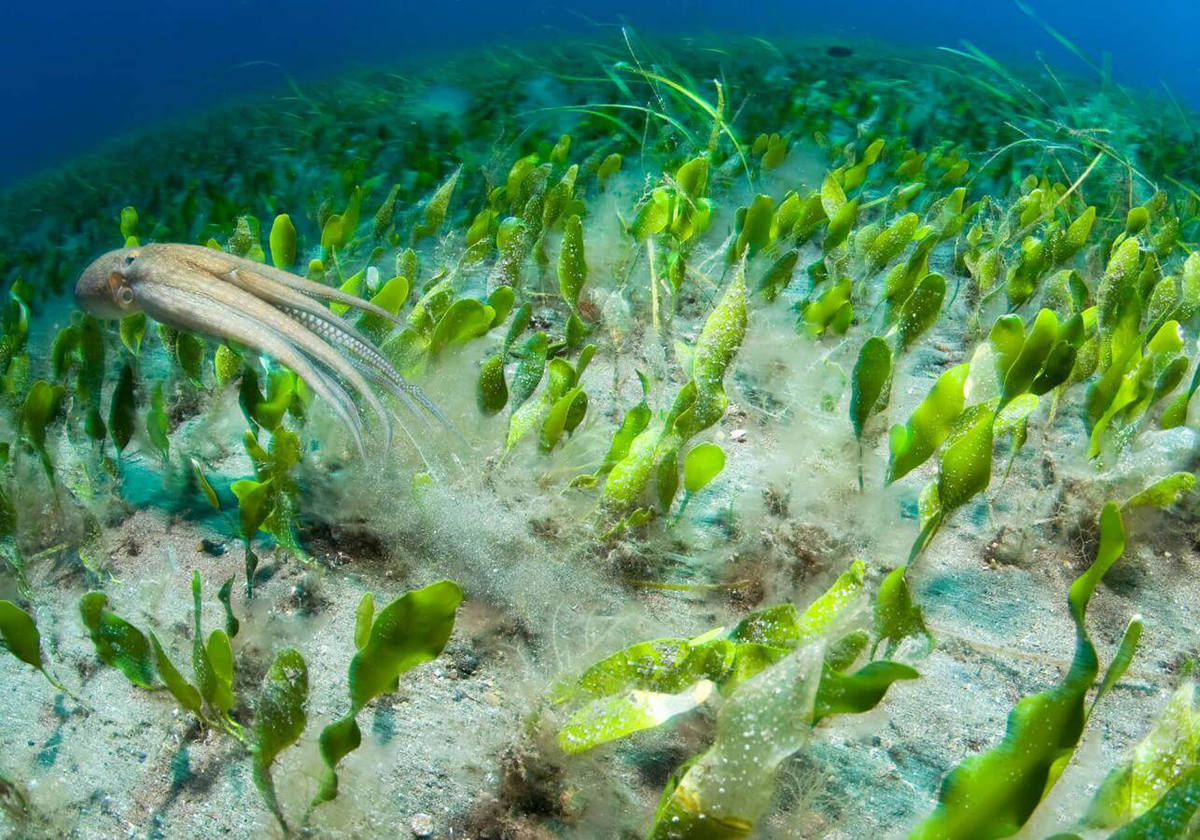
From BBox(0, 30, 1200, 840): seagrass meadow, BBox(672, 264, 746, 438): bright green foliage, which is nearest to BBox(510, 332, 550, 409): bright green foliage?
BBox(0, 30, 1200, 840): seagrass meadow

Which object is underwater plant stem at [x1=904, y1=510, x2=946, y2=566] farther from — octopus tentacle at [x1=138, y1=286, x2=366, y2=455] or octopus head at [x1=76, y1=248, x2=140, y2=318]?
octopus head at [x1=76, y1=248, x2=140, y2=318]

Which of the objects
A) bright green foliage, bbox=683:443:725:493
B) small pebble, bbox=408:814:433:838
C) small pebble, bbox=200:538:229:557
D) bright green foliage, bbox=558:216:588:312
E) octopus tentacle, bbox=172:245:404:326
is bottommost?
small pebble, bbox=200:538:229:557

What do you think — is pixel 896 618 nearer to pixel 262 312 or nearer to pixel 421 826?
pixel 421 826

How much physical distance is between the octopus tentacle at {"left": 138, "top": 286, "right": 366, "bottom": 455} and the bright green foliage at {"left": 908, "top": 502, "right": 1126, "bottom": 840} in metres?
1.23

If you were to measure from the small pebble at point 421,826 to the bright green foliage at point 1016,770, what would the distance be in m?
0.80

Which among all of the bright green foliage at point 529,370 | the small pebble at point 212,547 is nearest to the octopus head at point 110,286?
the small pebble at point 212,547

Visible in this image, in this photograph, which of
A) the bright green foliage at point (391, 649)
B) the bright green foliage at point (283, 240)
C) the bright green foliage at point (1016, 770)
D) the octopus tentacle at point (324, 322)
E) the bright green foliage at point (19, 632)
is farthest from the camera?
the bright green foliage at point (283, 240)

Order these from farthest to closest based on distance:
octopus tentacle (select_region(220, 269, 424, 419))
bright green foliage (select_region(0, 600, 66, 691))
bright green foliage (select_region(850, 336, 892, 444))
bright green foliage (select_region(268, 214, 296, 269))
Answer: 1. bright green foliage (select_region(268, 214, 296, 269))
2. bright green foliage (select_region(850, 336, 892, 444))
3. octopus tentacle (select_region(220, 269, 424, 419))
4. bright green foliage (select_region(0, 600, 66, 691))

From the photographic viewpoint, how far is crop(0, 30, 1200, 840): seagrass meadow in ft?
4.17

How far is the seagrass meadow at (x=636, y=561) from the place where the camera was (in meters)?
1.27

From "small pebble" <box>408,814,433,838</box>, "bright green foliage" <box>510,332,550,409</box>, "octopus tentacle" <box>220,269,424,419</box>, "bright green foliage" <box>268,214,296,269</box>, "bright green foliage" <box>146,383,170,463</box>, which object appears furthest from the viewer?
"bright green foliage" <box>268,214,296,269</box>

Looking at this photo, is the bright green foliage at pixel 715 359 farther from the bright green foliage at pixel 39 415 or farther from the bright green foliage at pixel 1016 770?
the bright green foliage at pixel 39 415

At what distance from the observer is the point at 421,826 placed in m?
1.34

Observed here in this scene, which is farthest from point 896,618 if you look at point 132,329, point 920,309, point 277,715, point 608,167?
point 608,167
